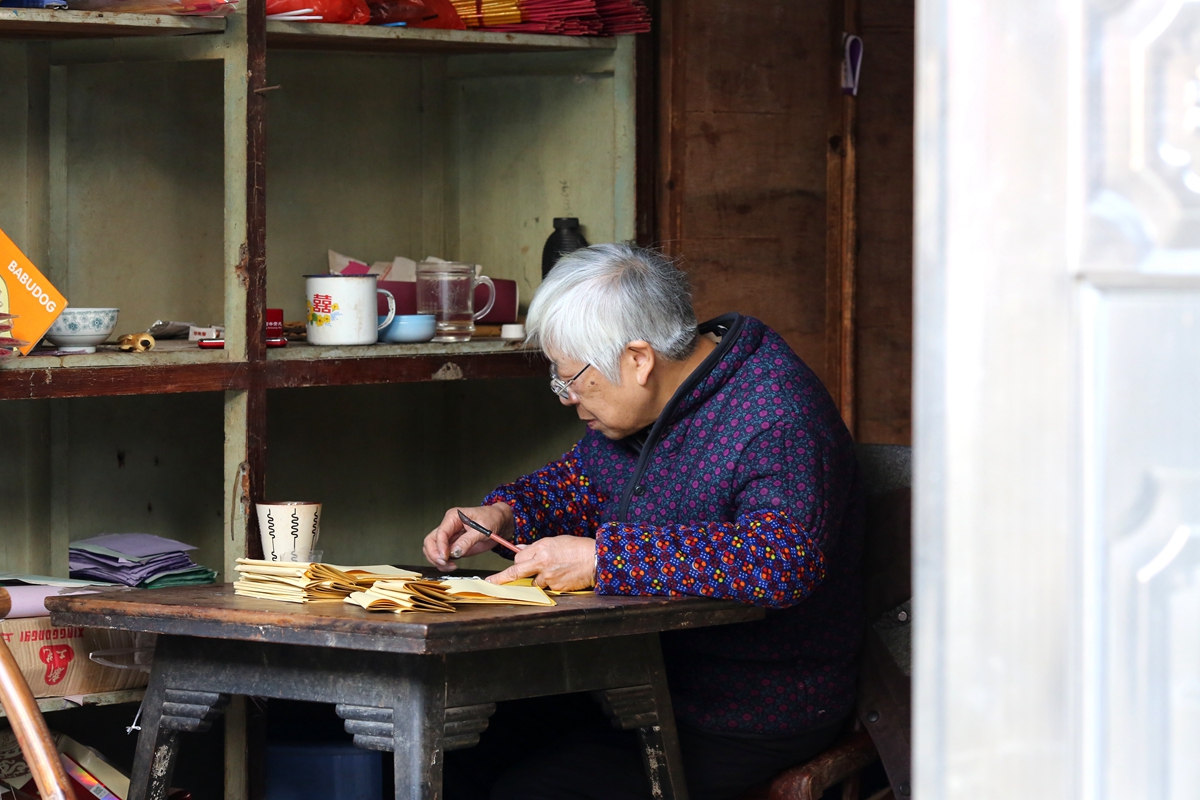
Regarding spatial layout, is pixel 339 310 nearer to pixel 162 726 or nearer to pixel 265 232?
pixel 265 232

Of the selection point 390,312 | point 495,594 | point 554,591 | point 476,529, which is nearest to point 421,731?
point 495,594

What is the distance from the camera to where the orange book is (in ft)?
7.50

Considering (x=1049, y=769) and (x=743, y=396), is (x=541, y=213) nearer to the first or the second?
(x=743, y=396)

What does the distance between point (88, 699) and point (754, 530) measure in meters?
1.31

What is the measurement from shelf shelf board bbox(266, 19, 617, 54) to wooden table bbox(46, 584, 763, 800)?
1.11 meters

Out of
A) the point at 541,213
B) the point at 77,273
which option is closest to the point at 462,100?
the point at 541,213

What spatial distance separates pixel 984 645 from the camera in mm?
785

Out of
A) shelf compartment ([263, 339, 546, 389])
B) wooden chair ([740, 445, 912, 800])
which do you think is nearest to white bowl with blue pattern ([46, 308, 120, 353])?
shelf compartment ([263, 339, 546, 389])

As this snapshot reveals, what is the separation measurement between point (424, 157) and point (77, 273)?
1.04 meters

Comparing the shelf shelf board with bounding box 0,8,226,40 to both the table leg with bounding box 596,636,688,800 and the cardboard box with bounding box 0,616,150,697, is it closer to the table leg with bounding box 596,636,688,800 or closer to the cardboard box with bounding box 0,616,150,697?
the cardboard box with bounding box 0,616,150,697

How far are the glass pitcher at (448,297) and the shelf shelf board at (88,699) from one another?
96 centimetres

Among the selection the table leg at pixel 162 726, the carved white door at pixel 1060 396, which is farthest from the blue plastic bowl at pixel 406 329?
the carved white door at pixel 1060 396

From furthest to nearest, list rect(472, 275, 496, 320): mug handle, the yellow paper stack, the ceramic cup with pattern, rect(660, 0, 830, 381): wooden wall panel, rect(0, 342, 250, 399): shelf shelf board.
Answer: rect(660, 0, 830, 381): wooden wall panel, rect(472, 275, 496, 320): mug handle, the ceramic cup with pattern, rect(0, 342, 250, 399): shelf shelf board, the yellow paper stack

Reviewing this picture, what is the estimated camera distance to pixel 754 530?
210cm
